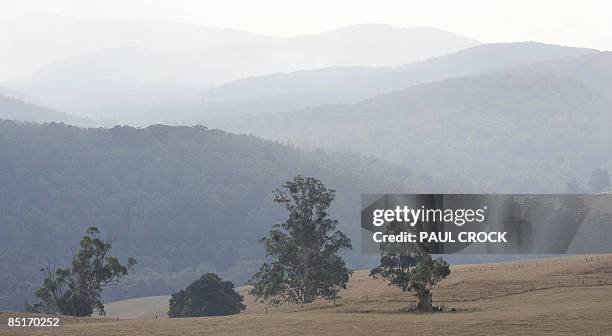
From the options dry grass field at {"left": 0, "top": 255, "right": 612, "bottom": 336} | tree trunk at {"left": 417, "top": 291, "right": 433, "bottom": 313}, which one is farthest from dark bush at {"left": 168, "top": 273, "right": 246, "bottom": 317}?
tree trunk at {"left": 417, "top": 291, "right": 433, "bottom": 313}

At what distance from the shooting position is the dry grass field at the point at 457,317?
2267 inches

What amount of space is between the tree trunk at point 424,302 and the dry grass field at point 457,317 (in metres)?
1.46

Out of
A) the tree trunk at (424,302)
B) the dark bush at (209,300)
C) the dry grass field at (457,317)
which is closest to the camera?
the dry grass field at (457,317)

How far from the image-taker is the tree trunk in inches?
2680

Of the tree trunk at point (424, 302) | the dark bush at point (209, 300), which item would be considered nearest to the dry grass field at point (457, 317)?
the tree trunk at point (424, 302)

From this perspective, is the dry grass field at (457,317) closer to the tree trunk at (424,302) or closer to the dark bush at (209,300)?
the tree trunk at (424,302)

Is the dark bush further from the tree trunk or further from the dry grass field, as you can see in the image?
the tree trunk

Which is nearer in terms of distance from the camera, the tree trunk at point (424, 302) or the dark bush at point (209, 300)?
the tree trunk at point (424, 302)

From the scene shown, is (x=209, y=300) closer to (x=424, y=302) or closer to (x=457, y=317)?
(x=424, y=302)

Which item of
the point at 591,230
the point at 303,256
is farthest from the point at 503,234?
the point at 303,256

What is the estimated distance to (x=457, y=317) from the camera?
62.6 meters

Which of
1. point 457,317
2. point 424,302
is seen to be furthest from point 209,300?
point 457,317

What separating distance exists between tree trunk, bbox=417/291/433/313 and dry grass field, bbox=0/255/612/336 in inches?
57.7

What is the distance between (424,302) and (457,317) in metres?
5.84
